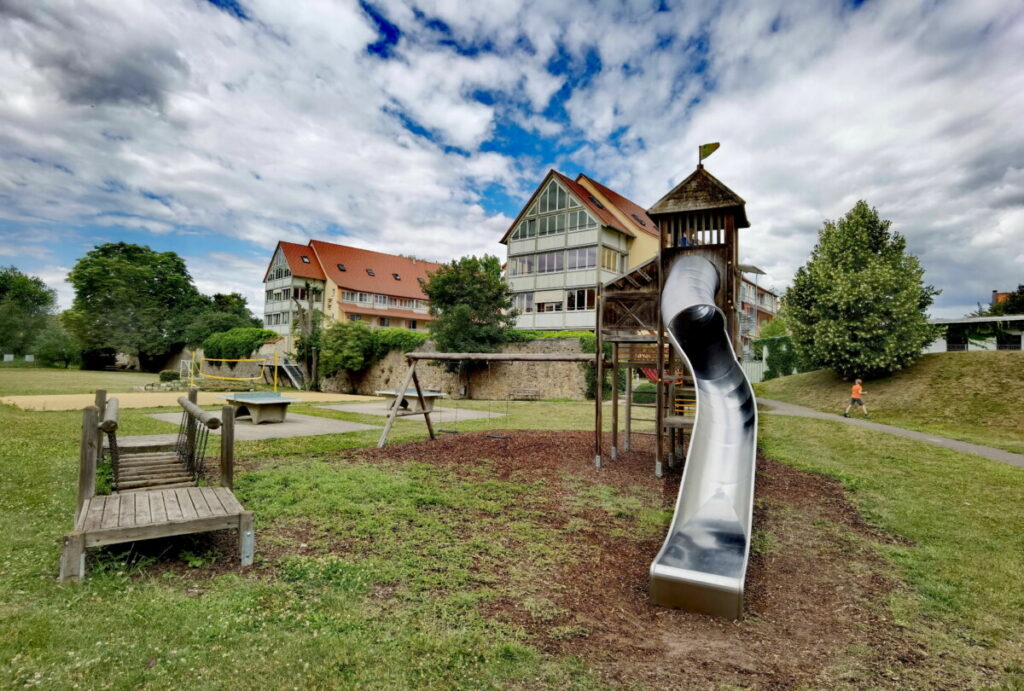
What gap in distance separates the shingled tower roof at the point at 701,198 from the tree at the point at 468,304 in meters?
20.9

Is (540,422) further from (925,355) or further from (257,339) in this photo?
(257,339)

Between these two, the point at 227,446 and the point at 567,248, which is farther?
the point at 567,248

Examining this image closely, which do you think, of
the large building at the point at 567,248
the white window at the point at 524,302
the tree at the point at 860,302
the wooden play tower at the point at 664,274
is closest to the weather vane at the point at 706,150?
the wooden play tower at the point at 664,274

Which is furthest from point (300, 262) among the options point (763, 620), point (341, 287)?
point (763, 620)

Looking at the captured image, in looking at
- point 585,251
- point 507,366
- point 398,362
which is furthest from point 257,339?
point 585,251

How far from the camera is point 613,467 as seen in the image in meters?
11.0

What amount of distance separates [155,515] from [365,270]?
5428 centimetres

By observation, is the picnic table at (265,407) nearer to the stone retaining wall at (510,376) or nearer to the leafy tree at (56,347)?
the stone retaining wall at (510,376)

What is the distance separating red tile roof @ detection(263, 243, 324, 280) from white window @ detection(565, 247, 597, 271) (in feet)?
95.9

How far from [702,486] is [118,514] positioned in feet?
19.9

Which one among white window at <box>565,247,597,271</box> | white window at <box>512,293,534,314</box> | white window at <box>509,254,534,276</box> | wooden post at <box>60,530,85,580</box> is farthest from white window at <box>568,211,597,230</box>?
wooden post at <box>60,530,85,580</box>

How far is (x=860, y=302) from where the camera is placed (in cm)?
2447

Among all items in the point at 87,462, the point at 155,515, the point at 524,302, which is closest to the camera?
the point at 155,515

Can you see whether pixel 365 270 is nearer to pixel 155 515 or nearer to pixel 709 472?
pixel 155 515
